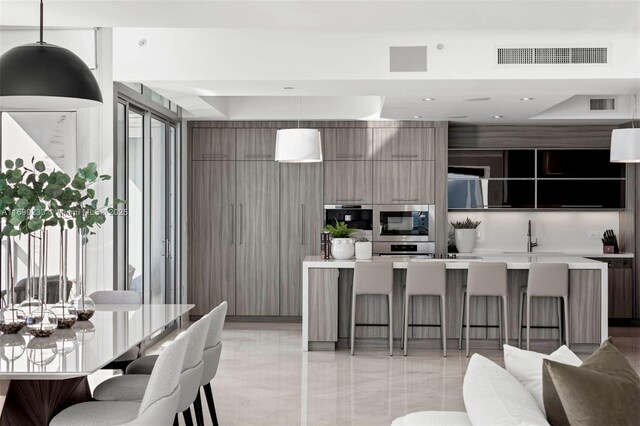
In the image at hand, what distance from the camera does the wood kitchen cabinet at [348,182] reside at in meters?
9.23

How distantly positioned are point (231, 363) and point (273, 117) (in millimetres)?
3487

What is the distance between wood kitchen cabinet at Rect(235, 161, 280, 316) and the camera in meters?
9.31

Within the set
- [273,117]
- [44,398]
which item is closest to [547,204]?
[273,117]

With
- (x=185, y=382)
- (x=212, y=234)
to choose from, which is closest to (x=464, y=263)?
(x=212, y=234)

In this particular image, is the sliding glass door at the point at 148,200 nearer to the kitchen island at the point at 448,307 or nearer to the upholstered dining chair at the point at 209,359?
the kitchen island at the point at 448,307

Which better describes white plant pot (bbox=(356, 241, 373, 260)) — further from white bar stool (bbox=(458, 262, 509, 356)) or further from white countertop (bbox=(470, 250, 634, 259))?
A: white countertop (bbox=(470, 250, 634, 259))

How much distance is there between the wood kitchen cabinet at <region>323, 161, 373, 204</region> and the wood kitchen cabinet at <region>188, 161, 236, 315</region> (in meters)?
1.21

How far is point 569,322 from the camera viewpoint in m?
7.26

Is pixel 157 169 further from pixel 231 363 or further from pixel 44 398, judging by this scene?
pixel 44 398

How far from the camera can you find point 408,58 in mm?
5984

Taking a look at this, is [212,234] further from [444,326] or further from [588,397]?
[588,397]

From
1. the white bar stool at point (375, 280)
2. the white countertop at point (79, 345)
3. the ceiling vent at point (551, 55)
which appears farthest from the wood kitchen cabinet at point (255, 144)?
the white countertop at point (79, 345)

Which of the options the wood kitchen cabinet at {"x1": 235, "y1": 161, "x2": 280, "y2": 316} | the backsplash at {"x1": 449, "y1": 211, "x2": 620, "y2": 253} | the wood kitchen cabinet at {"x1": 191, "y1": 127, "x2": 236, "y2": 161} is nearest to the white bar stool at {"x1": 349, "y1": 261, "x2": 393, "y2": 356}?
the wood kitchen cabinet at {"x1": 235, "y1": 161, "x2": 280, "y2": 316}

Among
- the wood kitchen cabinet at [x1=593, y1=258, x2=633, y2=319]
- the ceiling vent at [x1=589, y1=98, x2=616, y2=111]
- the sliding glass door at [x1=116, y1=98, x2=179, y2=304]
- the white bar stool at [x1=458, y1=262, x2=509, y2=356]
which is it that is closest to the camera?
the sliding glass door at [x1=116, y1=98, x2=179, y2=304]
